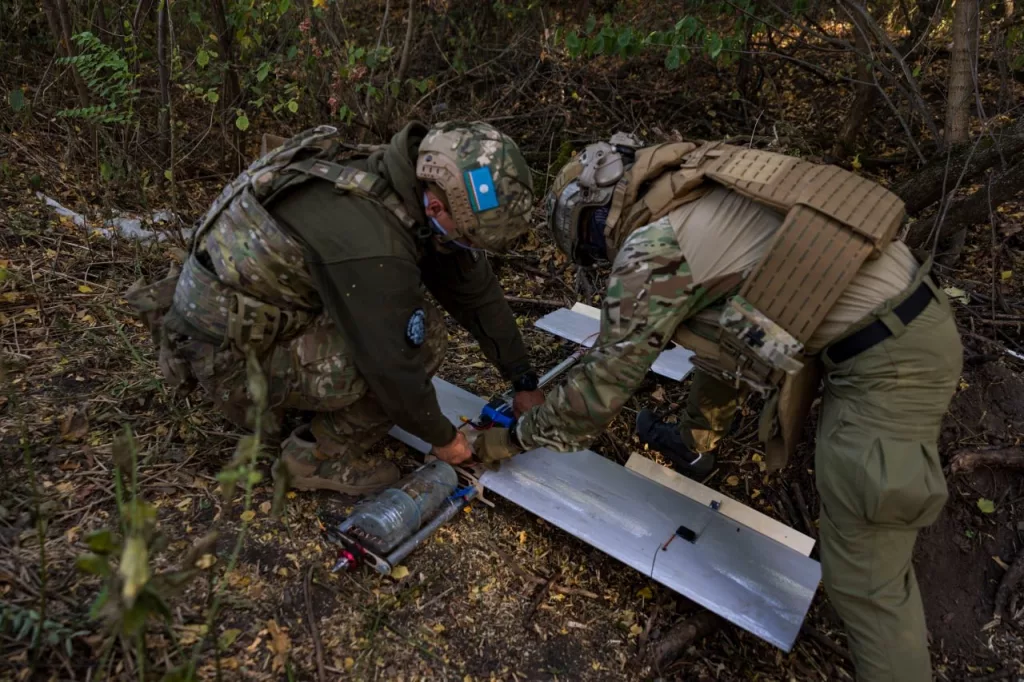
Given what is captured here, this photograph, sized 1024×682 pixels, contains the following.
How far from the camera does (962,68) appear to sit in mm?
4086

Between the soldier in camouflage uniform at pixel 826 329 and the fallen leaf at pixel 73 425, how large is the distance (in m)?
2.30

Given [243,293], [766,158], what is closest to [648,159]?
[766,158]

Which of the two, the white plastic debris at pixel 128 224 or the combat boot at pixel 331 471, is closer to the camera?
the combat boot at pixel 331 471

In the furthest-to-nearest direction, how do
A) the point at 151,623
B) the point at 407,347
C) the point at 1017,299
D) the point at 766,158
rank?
the point at 1017,299, the point at 407,347, the point at 766,158, the point at 151,623

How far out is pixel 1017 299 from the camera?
4355mm

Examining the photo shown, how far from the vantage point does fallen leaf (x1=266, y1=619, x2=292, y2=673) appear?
233 cm

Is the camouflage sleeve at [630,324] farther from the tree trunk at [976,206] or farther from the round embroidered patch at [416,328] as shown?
the tree trunk at [976,206]

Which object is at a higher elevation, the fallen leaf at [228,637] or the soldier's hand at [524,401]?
the soldier's hand at [524,401]

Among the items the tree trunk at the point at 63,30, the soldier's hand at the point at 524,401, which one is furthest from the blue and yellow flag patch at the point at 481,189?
the tree trunk at the point at 63,30

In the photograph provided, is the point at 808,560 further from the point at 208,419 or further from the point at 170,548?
the point at 208,419

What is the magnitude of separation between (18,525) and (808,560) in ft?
10.4

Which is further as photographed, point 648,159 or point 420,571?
point 420,571

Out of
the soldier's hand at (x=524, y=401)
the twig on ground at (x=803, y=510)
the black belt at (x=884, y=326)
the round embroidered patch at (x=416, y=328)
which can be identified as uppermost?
the black belt at (x=884, y=326)

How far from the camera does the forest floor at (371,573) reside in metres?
2.40
